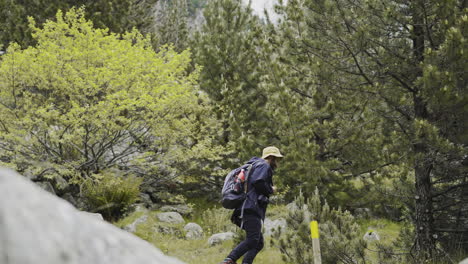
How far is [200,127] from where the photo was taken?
445 inches

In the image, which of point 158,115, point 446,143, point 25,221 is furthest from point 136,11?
point 25,221

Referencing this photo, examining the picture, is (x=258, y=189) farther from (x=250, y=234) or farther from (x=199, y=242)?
(x=199, y=242)

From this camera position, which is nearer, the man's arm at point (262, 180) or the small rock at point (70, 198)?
the man's arm at point (262, 180)

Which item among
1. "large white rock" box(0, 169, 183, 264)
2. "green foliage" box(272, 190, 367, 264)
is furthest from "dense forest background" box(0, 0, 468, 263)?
"large white rock" box(0, 169, 183, 264)

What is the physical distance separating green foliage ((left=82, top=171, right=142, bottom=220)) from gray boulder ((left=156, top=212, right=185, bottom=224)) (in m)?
0.89

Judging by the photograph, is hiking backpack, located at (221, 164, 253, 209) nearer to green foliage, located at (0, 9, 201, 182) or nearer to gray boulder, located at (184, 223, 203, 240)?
green foliage, located at (0, 9, 201, 182)

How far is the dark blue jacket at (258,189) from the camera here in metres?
4.58

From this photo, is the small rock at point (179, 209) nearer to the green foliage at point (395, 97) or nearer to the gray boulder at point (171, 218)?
the gray boulder at point (171, 218)

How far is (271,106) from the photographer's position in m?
9.86

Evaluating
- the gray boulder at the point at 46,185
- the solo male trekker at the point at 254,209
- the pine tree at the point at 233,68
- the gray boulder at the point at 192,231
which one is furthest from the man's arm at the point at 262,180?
the gray boulder at the point at 46,185

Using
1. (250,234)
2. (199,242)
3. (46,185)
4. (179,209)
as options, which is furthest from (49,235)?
(179,209)

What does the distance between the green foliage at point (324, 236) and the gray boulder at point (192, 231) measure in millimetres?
3681

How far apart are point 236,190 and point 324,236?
4.91 feet

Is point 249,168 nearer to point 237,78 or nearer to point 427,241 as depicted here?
point 427,241
